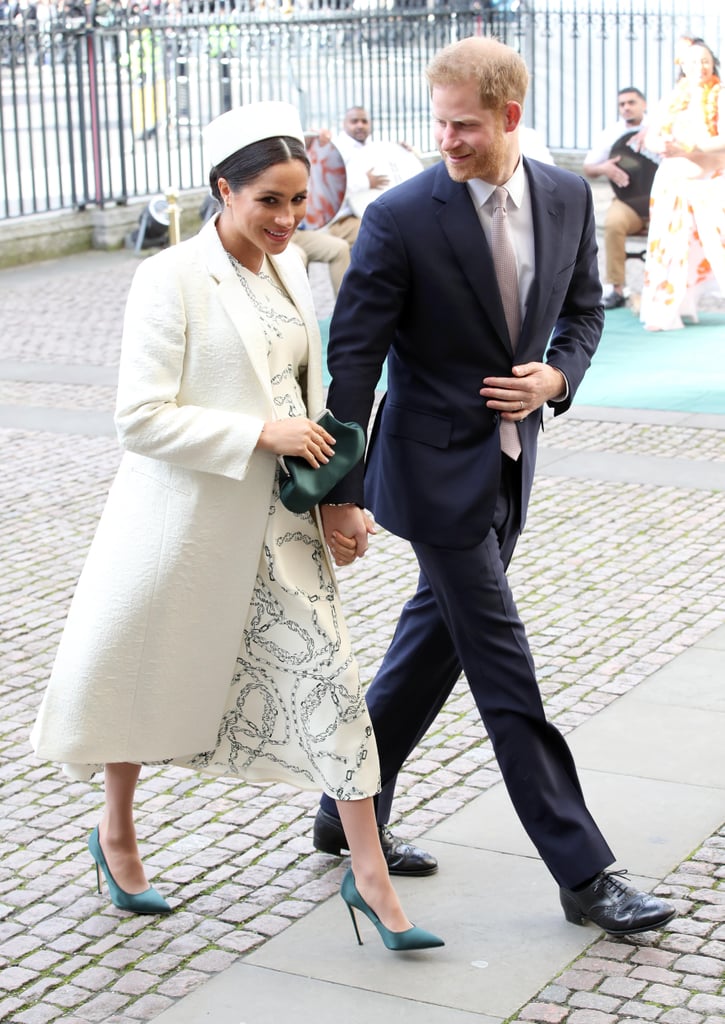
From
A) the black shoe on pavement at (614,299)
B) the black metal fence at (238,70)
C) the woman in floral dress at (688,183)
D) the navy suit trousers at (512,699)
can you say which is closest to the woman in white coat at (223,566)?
the navy suit trousers at (512,699)

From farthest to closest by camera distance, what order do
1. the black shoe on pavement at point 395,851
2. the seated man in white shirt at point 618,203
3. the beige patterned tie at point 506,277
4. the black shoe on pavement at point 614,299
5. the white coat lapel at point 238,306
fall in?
the black shoe on pavement at point 614,299 → the seated man in white shirt at point 618,203 → the black shoe on pavement at point 395,851 → the beige patterned tie at point 506,277 → the white coat lapel at point 238,306

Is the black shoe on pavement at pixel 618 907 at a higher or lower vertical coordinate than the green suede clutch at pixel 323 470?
lower

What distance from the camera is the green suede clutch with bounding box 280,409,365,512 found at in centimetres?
340

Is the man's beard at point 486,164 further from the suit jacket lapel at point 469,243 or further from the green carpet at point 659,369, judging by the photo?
the green carpet at point 659,369

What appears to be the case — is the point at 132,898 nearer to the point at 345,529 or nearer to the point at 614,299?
the point at 345,529

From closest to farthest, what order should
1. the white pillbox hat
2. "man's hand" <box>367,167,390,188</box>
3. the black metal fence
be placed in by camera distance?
the white pillbox hat → "man's hand" <box>367,167,390,188</box> → the black metal fence

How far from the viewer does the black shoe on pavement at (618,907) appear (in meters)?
3.62

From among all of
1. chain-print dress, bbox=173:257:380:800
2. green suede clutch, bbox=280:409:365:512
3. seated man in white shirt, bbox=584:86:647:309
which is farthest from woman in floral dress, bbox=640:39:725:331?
green suede clutch, bbox=280:409:365:512

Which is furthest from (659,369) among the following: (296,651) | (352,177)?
(296,651)

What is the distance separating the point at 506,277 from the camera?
358 cm

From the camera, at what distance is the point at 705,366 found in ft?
36.0

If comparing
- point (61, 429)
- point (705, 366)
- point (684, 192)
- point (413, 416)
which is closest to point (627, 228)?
point (684, 192)

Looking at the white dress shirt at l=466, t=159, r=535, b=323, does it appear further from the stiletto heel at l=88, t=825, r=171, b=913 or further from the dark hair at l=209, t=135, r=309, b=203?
the stiletto heel at l=88, t=825, r=171, b=913

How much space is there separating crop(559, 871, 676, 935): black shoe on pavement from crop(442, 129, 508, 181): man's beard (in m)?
1.53
